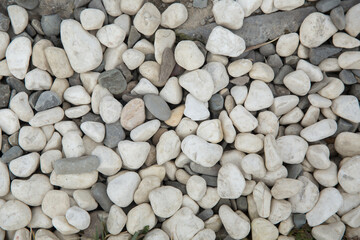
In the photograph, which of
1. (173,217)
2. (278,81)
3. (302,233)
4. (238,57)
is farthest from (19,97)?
(302,233)

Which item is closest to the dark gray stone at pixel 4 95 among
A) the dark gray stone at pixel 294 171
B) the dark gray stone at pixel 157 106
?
the dark gray stone at pixel 157 106

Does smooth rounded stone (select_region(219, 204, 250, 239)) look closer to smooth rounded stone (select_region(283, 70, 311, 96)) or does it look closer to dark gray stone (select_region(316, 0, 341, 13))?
smooth rounded stone (select_region(283, 70, 311, 96))

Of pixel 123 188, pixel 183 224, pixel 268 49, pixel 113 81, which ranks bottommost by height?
pixel 183 224

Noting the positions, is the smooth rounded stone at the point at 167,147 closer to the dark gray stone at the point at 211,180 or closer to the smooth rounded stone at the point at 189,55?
the dark gray stone at the point at 211,180

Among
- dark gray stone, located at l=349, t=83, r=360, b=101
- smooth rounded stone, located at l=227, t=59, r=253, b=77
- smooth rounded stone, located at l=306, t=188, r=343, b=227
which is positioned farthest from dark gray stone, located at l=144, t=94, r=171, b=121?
dark gray stone, located at l=349, t=83, r=360, b=101

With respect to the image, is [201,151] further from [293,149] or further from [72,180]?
[72,180]

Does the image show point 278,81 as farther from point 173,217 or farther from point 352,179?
point 173,217

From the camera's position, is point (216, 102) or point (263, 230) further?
point (216, 102)

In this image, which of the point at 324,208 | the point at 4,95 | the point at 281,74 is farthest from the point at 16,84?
the point at 324,208
